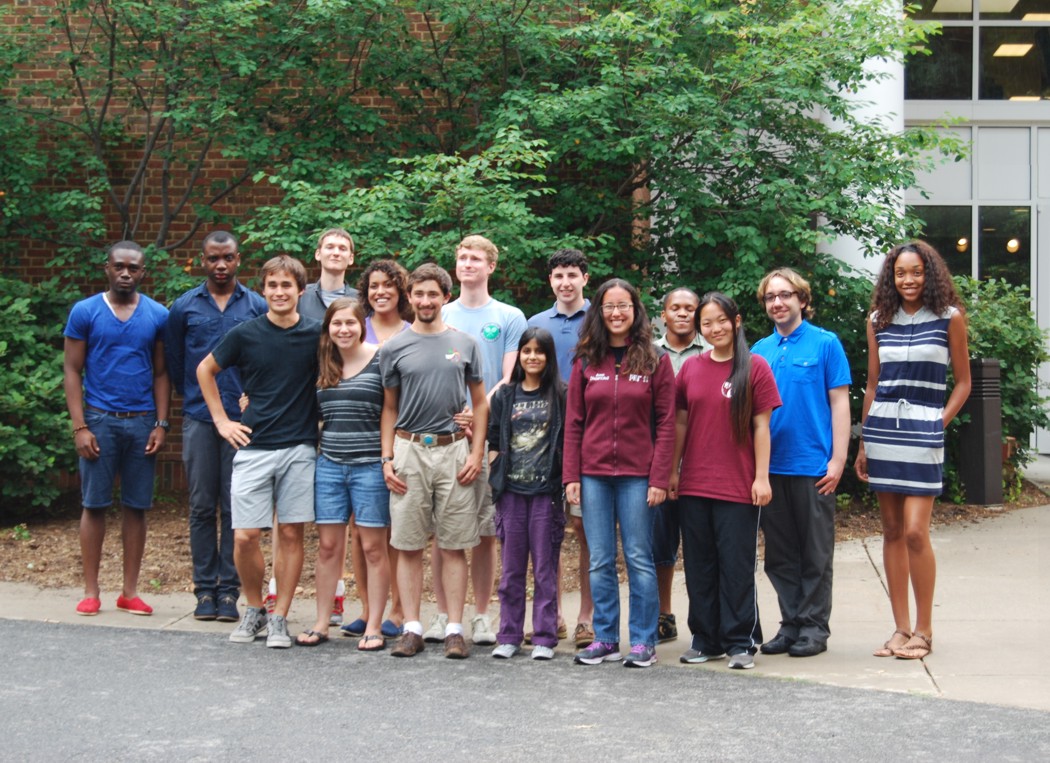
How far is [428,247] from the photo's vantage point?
8.39m

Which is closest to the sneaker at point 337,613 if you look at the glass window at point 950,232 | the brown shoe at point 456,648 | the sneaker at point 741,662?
the brown shoe at point 456,648

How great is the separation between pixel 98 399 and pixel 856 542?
17.6ft

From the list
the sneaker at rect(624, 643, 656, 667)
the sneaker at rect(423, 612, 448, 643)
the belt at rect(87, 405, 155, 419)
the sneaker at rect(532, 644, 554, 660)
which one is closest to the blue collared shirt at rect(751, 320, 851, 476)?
the sneaker at rect(624, 643, 656, 667)

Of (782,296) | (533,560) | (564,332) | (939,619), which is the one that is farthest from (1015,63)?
(533,560)

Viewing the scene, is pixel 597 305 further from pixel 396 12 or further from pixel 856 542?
pixel 396 12

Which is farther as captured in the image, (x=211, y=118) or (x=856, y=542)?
(x=211, y=118)

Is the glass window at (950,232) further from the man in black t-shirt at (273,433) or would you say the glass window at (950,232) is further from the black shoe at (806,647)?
the man in black t-shirt at (273,433)

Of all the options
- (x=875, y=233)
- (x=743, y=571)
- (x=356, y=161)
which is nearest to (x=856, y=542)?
(x=875, y=233)

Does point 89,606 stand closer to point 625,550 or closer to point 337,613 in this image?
point 337,613

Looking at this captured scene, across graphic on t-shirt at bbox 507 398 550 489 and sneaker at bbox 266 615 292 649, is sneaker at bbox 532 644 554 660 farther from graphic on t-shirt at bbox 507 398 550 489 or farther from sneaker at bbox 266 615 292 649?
sneaker at bbox 266 615 292 649

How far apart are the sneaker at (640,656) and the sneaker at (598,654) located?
141 millimetres

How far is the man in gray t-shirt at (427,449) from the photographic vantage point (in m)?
6.27

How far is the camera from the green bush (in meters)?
9.24

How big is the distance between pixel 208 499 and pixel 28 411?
3084mm
